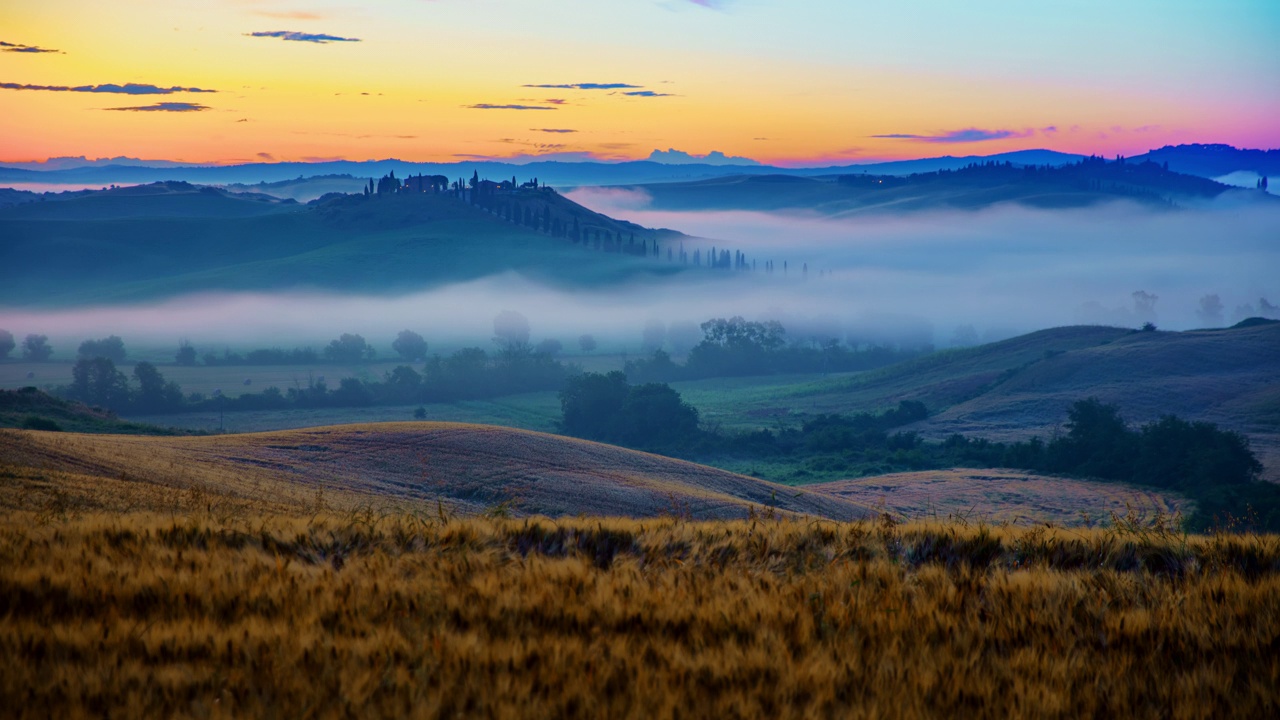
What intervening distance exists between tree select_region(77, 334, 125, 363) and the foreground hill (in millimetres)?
145781

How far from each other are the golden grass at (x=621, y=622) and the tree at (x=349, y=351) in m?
171

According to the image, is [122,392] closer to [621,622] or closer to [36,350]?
[36,350]

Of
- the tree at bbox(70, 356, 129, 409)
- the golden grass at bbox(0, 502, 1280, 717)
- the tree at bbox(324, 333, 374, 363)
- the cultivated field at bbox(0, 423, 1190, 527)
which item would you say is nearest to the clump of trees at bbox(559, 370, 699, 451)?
the cultivated field at bbox(0, 423, 1190, 527)

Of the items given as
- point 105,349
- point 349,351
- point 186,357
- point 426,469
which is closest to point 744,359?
point 349,351

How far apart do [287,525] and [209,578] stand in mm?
2046

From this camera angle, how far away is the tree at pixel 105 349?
166000 mm

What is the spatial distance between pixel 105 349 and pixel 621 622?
19340cm

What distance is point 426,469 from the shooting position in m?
37.9

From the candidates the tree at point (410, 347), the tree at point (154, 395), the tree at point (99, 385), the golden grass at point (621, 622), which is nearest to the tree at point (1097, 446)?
the golden grass at point (621, 622)

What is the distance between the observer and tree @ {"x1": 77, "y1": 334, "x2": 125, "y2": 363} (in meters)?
166

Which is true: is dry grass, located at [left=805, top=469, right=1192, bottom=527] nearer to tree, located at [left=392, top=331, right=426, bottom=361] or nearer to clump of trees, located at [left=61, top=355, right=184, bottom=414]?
clump of trees, located at [left=61, top=355, right=184, bottom=414]

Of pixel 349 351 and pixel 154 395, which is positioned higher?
pixel 349 351

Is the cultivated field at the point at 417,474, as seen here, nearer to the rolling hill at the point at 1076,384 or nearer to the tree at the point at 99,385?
the rolling hill at the point at 1076,384

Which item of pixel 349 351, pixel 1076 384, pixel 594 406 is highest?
pixel 349 351
